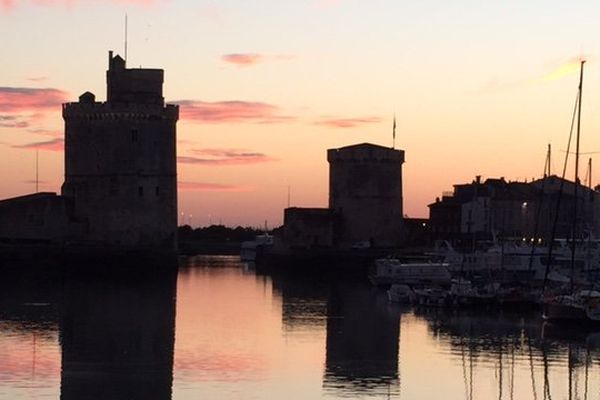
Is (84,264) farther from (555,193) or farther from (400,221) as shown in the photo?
(555,193)

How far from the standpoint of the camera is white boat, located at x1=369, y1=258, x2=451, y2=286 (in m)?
50.4

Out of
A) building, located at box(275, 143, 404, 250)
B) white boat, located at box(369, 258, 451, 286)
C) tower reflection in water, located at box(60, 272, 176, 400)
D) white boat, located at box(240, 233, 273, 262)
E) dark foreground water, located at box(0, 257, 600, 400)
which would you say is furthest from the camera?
white boat, located at box(240, 233, 273, 262)

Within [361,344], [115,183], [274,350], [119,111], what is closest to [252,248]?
[115,183]

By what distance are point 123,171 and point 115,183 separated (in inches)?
25.3

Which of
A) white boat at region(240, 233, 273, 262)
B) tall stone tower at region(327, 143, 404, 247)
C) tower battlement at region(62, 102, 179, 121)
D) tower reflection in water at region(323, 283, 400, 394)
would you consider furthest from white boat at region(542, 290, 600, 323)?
white boat at region(240, 233, 273, 262)

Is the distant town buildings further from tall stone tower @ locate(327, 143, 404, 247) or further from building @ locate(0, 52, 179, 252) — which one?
building @ locate(0, 52, 179, 252)

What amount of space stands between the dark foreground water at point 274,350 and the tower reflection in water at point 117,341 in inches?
1.6

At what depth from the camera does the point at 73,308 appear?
3981 cm

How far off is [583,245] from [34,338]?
2521cm

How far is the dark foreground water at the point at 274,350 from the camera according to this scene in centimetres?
2434

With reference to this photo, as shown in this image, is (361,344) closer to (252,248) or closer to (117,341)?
(117,341)

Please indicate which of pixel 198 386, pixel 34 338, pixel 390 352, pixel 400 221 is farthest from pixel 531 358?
pixel 400 221

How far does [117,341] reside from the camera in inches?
1202

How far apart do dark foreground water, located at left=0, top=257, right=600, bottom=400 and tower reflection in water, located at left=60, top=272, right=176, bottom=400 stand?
41mm
